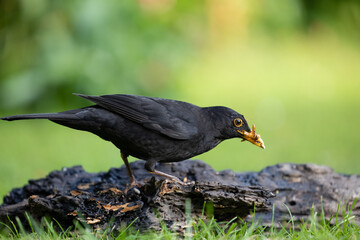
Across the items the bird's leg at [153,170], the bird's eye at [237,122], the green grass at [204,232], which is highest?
the bird's eye at [237,122]

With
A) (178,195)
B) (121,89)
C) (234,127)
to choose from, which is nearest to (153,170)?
(178,195)

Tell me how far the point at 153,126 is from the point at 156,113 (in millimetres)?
138

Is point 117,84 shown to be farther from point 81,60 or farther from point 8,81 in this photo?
point 8,81

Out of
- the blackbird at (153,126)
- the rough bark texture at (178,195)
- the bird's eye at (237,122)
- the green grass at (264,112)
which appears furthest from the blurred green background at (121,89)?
the bird's eye at (237,122)

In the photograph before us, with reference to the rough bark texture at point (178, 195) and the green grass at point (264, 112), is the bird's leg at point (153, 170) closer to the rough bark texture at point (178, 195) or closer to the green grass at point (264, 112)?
the rough bark texture at point (178, 195)

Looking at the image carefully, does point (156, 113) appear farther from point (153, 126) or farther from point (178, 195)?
point (178, 195)

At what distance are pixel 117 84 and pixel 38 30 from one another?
1577 mm

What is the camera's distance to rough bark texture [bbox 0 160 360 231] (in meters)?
3.89

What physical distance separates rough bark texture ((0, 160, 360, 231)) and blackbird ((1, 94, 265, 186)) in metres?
0.30

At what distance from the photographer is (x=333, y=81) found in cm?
1250

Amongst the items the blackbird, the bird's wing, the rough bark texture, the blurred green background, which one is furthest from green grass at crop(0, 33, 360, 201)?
the bird's wing

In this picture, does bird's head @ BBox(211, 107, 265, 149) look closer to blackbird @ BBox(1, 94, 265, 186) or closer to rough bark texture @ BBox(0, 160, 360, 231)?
blackbird @ BBox(1, 94, 265, 186)

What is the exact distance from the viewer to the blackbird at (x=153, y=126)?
14.1 ft

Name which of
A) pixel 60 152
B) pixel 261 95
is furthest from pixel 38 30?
pixel 261 95
